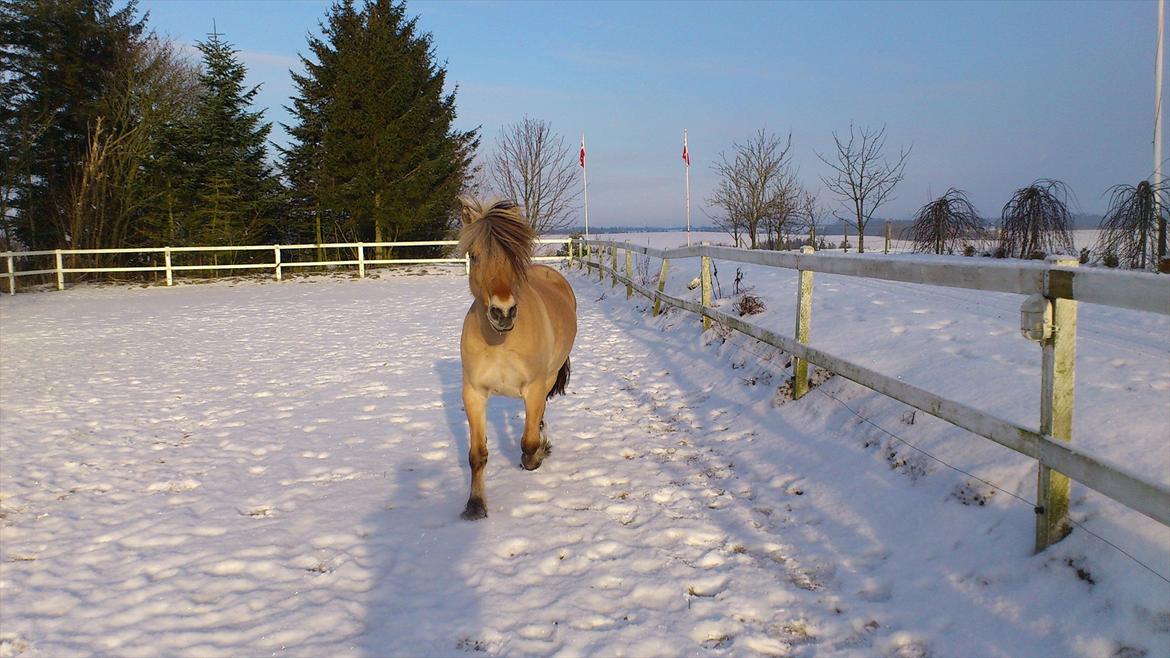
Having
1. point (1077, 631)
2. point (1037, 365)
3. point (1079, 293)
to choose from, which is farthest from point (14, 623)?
point (1037, 365)

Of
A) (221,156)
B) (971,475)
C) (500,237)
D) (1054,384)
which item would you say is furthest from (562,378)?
(221,156)

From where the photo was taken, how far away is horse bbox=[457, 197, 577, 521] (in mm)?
3422

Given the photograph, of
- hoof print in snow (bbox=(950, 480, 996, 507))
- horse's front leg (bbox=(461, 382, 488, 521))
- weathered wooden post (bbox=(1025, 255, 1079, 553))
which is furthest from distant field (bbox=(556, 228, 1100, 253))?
weathered wooden post (bbox=(1025, 255, 1079, 553))

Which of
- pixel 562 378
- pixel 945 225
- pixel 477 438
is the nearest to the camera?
pixel 477 438

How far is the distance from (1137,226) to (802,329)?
7.42m

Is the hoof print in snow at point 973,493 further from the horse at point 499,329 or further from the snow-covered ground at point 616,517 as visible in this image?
the horse at point 499,329

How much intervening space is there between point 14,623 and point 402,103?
2605 cm

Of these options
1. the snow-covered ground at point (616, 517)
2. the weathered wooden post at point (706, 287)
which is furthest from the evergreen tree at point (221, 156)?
the weathered wooden post at point (706, 287)

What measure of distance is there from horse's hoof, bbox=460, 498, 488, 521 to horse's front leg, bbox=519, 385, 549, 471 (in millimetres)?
656

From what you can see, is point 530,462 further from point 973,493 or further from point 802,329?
point 973,493

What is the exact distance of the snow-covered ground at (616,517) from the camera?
94.7 inches

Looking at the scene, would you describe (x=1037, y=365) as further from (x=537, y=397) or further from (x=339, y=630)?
(x=339, y=630)

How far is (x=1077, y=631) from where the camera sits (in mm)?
2121

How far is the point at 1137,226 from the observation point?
29.8 feet
